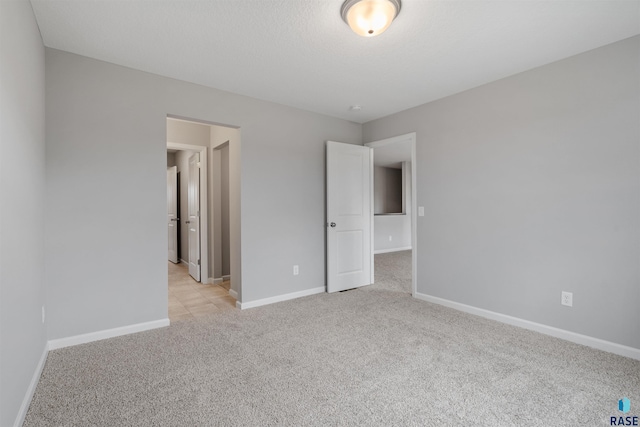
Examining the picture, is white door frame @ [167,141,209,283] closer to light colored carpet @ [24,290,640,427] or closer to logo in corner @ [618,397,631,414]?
light colored carpet @ [24,290,640,427]

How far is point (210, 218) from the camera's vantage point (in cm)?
463

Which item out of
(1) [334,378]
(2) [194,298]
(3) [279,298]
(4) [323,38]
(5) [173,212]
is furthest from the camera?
(5) [173,212]

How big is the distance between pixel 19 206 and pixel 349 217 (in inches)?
132

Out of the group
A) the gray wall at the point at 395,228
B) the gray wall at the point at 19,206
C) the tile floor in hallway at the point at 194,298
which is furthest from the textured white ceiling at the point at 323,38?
the gray wall at the point at 395,228

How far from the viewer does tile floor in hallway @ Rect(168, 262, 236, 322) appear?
339cm

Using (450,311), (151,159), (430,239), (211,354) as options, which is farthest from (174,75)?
(450,311)

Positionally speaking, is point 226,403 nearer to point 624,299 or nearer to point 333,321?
point 333,321

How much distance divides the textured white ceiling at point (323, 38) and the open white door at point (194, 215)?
1980mm

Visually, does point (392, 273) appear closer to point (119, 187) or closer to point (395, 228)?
point (395, 228)

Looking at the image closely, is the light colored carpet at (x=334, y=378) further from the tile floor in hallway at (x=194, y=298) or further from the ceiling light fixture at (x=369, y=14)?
the ceiling light fixture at (x=369, y=14)

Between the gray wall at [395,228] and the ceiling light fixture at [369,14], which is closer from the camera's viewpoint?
the ceiling light fixture at [369,14]

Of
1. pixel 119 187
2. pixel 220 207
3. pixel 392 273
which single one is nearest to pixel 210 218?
pixel 220 207

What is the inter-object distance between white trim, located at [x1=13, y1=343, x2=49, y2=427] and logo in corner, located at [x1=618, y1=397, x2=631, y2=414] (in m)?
3.16

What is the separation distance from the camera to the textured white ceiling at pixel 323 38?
6.49 ft
